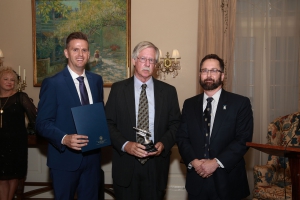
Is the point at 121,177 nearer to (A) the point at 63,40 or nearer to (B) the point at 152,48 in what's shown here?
(B) the point at 152,48

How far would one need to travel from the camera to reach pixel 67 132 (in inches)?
115

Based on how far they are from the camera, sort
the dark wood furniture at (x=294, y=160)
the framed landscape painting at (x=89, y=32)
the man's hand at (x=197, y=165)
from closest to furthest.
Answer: the dark wood furniture at (x=294, y=160)
the man's hand at (x=197, y=165)
the framed landscape painting at (x=89, y=32)

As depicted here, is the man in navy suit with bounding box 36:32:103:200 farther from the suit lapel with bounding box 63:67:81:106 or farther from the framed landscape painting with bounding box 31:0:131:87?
the framed landscape painting with bounding box 31:0:131:87

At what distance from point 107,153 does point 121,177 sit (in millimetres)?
2426

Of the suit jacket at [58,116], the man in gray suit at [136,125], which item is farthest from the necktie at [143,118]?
the suit jacket at [58,116]

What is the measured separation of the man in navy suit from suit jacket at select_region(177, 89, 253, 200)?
0.86 meters

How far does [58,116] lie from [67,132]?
0.16 meters

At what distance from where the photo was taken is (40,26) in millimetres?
5305

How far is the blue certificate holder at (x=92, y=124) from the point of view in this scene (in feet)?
8.96

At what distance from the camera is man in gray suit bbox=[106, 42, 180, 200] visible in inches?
115

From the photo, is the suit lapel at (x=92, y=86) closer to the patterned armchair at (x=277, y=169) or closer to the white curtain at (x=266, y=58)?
the patterned armchair at (x=277, y=169)

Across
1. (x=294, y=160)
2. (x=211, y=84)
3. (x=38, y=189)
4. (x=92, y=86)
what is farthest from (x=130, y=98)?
(x=38, y=189)

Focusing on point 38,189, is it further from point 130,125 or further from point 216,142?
point 216,142

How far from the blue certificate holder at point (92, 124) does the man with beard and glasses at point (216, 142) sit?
0.70 meters
